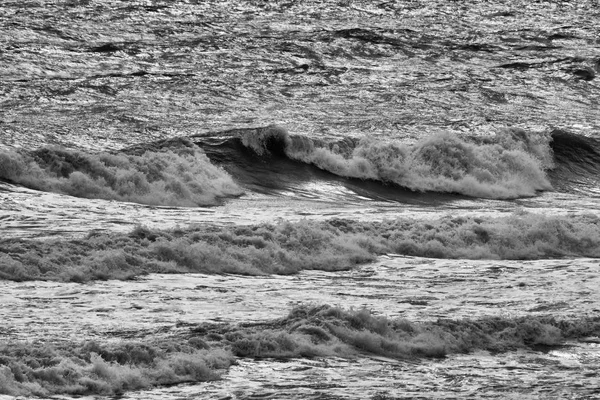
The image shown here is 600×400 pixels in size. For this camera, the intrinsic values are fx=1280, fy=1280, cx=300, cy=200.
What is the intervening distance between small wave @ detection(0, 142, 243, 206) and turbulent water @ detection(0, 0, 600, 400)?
45 mm

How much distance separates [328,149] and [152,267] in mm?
A: 8037

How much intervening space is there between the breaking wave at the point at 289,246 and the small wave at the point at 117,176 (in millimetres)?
2190

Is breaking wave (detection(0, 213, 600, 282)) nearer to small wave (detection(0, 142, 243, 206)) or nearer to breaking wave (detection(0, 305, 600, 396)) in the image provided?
breaking wave (detection(0, 305, 600, 396))

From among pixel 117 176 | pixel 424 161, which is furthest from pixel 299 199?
pixel 424 161

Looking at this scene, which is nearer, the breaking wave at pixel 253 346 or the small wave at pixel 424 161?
the breaking wave at pixel 253 346

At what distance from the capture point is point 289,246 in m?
13.9

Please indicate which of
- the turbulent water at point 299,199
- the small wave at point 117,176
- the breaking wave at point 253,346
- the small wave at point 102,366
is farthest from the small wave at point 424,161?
the small wave at point 102,366

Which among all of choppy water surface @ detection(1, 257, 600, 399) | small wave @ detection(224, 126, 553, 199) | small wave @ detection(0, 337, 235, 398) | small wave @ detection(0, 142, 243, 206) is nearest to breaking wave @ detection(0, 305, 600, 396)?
small wave @ detection(0, 337, 235, 398)

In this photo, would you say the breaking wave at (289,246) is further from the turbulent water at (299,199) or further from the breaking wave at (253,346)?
the breaking wave at (253,346)

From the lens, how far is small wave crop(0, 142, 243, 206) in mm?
16006

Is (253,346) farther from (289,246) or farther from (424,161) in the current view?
(424,161)

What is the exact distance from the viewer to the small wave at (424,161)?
19.9 m

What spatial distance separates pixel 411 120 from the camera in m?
22.1

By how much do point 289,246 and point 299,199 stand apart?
13.4ft
